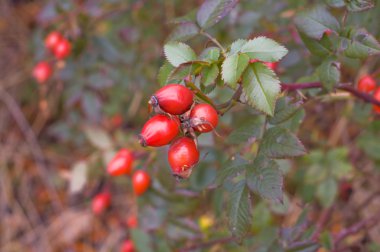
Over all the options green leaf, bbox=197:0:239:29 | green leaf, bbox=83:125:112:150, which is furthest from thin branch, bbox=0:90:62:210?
green leaf, bbox=197:0:239:29

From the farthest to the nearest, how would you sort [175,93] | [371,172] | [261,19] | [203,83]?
1. [371,172]
2. [261,19]
3. [203,83]
4. [175,93]

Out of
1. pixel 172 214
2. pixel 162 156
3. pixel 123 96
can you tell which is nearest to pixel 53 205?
pixel 123 96

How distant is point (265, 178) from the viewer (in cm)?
145

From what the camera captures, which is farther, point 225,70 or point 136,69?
point 136,69

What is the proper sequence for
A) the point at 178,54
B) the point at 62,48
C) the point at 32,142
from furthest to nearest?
the point at 32,142
the point at 62,48
the point at 178,54

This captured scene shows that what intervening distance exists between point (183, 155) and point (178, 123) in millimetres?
89

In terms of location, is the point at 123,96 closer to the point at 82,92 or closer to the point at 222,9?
the point at 82,92

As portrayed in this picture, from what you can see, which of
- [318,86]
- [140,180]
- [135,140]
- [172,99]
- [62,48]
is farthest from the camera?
[135,140]

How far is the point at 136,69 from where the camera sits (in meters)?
3.21

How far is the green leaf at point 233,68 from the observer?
48.8 inches

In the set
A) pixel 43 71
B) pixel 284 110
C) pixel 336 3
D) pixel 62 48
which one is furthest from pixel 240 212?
pixel 43 71

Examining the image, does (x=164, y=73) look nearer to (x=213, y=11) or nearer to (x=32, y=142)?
(x=213, y=11)

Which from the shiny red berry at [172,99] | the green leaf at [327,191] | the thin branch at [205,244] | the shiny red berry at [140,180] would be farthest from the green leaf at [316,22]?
the green leaf at [327,191]

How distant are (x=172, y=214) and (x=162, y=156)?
1.50 ft
